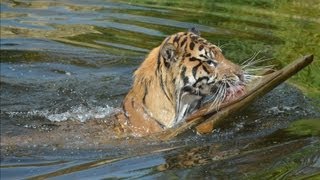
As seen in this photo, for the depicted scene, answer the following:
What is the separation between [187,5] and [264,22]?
1572 millimetres

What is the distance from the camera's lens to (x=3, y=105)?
23.7 feet

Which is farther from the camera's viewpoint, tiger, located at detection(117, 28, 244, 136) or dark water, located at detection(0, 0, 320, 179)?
tiger, located at detection(117, 28, 244, 136)

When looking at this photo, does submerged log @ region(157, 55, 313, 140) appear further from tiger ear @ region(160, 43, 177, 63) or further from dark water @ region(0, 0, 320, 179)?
tiger ear @ region(160, 43, 177, 63)

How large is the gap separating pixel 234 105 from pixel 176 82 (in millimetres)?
581

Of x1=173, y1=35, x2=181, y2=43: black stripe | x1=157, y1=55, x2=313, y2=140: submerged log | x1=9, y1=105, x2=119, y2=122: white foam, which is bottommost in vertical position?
x1=9, y1=105, x2=119, y2=122: white foam

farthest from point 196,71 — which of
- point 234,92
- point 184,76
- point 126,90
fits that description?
point 126,90

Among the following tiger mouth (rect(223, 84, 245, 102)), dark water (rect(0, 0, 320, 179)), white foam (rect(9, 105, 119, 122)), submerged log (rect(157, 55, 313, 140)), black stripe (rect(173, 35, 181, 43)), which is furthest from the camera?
white foam (rect(9, 105, 119, 122))

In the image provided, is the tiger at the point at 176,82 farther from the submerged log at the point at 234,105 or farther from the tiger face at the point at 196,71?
the submerged log at the point at 234,105

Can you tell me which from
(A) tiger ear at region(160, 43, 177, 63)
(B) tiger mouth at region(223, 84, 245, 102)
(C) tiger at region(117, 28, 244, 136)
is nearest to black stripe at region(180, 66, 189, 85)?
(C) tiger at region(117, 28, 244, 136)

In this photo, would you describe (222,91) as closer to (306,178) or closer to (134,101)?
(134,101)

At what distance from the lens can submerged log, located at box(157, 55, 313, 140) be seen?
5078 millimetres

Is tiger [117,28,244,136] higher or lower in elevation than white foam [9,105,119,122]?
higher

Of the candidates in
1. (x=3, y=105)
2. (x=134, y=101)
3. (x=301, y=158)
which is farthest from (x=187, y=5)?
(x=301, y=158)

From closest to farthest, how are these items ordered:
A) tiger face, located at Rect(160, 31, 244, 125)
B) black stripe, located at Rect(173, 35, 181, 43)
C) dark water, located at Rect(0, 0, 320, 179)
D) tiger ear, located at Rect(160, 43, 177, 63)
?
dark water, located at Rect(0, 0, 320, 179) < tiger face, located at Rect(160, 31, 244, 125) < tiger ear, located at Rect(160, 43, 177, 63) < black stripe, located at Rect(173, 35, 181, 43)
